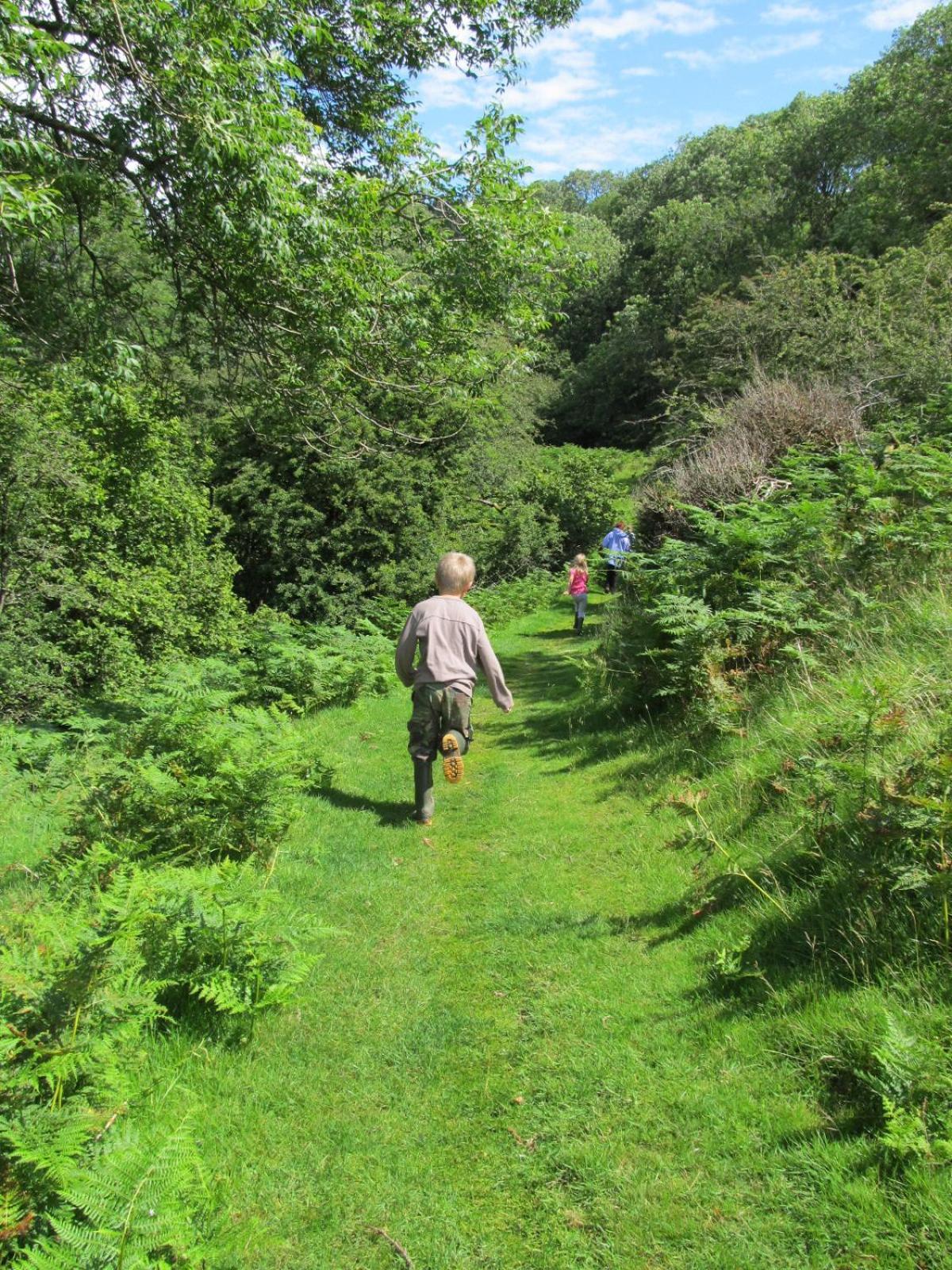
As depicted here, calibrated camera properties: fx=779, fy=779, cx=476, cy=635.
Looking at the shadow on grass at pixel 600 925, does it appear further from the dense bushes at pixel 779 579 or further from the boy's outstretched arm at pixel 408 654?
the boy's outstretched arm at pixel 408 654

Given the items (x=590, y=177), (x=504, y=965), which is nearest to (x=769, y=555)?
(x=504, y=965)

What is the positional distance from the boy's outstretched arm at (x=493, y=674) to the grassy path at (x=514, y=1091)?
1203mm

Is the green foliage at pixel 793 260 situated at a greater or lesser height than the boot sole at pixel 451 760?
greater

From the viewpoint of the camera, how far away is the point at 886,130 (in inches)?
1289

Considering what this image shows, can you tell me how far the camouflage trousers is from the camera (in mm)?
6066

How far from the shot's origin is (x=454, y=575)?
6.25m

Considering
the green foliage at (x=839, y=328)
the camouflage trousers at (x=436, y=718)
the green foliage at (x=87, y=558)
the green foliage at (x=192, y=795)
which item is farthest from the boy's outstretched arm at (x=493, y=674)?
the green foliage at (x=839, y=328)

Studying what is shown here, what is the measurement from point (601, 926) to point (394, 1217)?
2.07 meters

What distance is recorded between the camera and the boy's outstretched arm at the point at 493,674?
6.19 metres

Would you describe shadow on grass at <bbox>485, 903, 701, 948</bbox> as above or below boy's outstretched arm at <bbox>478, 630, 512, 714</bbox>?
below

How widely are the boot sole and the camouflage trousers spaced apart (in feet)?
0.37

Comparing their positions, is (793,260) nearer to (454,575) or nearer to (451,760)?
(454,575)

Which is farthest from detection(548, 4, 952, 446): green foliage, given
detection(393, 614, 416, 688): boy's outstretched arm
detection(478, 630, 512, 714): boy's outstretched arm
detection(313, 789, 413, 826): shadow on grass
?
detection(313, 789, 413, 826): shadow on grass

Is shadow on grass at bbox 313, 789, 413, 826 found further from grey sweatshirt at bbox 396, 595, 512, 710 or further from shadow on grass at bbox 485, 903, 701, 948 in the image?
shadow on grass at bbox 485, 903, 701, 948
